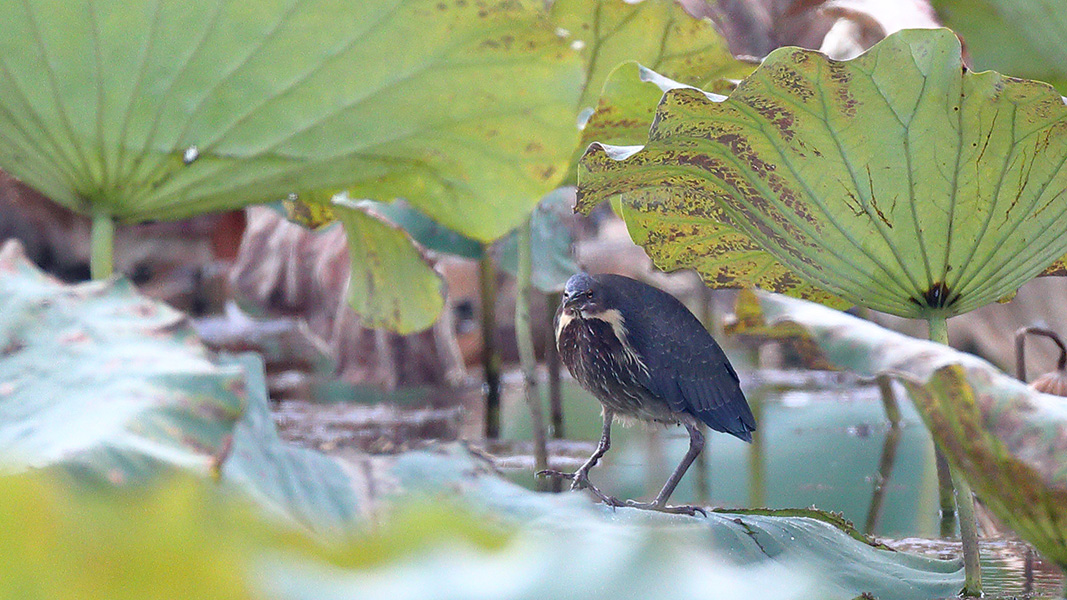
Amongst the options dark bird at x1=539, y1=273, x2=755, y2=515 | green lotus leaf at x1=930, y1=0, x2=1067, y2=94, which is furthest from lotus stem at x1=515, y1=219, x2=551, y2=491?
green lotus leaf at x1=930, y1=0, x2=1067, y2=94

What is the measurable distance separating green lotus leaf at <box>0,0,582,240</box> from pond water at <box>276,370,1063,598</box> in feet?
2.30

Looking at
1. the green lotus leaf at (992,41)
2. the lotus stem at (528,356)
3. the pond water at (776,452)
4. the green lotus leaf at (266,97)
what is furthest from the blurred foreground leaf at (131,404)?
the green lotus leaf at (992,41)

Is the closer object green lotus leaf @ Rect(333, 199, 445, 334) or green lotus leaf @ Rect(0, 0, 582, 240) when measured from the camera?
green lotus leaf @ Rect(0, 0, 582, 240)

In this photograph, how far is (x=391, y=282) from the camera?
87.9 inches

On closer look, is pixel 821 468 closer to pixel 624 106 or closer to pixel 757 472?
pixel 757 472

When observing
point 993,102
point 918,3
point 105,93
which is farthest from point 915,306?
point 918,3

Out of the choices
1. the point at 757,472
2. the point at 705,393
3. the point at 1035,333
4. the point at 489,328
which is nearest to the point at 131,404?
the point at 705,393

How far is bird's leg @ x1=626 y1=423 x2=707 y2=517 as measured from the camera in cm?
124

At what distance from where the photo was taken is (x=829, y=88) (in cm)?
104

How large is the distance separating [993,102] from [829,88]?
15 centimetres

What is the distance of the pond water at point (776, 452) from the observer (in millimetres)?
1589

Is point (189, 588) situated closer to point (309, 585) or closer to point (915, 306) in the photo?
point (309, 585)

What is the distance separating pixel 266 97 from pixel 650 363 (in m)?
0.57

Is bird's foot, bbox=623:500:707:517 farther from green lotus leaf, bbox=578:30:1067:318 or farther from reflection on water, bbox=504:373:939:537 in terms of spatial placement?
reflection on water, bbox=504:373:939:537
